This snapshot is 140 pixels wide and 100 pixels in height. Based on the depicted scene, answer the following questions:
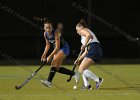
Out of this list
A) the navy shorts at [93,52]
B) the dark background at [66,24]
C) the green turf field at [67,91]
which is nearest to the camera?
the green turf field at [67,91]

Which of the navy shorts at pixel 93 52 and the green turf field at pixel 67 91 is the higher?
the navy shorts at pixel 93 52

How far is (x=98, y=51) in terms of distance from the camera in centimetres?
1354

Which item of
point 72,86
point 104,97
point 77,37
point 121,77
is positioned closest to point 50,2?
point 77,37

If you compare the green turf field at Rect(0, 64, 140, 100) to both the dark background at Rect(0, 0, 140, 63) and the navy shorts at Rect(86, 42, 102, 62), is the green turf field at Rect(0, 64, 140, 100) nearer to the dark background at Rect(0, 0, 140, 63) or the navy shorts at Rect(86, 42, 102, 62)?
the navy shorts at Rect(86, 42, 102, 62)

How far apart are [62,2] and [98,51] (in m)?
14.0

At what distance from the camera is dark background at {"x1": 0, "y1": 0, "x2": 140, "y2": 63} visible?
2702 cm

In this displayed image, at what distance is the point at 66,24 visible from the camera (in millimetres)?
27297

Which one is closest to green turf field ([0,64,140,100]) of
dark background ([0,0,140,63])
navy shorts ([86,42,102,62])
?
navy shorts ([86,42,102,62])

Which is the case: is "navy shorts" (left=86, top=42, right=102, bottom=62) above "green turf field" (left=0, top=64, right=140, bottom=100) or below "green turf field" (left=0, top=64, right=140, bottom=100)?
above

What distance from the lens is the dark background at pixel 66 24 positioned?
27016mm

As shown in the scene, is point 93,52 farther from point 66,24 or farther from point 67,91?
point 66,24

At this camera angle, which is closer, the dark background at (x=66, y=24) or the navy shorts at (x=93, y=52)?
the navy shorts at (x=93, y=52)

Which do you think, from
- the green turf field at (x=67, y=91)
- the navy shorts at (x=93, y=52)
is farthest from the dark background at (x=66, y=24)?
the navy shorts at (x=93, y=52)

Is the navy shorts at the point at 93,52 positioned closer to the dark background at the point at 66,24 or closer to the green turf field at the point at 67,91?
the green turf field at the point at 67,91
